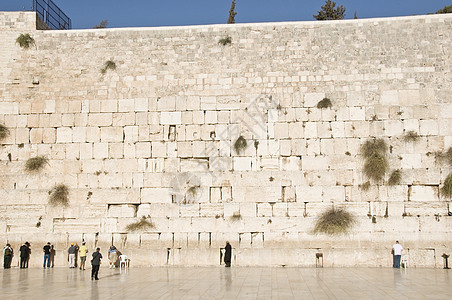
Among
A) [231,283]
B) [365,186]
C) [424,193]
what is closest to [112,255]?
[231,283]

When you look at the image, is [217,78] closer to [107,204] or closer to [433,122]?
[107,204]

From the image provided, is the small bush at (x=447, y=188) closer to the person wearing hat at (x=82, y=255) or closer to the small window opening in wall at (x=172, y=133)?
the small window opening in wall at (x=172, y=133)

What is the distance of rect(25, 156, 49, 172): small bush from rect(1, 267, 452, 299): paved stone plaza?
2.95 meters

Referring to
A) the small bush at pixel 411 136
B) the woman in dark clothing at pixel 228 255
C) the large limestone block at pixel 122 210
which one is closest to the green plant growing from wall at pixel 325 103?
the small bush at pixel 411 136

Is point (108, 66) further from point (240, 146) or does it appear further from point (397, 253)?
point (397, 253)

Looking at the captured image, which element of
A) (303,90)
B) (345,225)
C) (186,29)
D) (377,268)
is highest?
(186,29)

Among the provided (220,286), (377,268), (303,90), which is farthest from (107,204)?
(377,268)

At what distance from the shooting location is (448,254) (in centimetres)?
1312

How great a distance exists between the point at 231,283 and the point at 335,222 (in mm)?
4416

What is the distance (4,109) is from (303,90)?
897 cm

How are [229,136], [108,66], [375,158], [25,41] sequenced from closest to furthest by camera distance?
[375,158], [229,136], [108,66], [25,41]

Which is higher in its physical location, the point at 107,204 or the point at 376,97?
the point at 376,97

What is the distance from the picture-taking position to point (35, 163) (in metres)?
14.6

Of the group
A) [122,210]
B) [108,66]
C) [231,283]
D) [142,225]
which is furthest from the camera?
[108,66]
